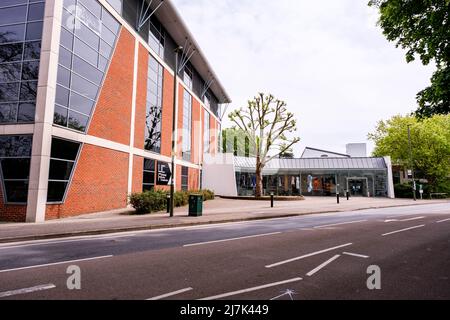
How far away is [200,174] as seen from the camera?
120ft

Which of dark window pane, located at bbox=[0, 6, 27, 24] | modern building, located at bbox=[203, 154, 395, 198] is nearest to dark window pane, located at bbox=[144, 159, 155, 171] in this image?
dark window pane, located at bbox=[0, 6, 27, 24]

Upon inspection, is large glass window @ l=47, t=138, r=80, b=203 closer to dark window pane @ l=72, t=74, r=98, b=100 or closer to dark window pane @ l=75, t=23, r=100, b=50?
dark window pane @ l=72, t=74, r=98, b=100

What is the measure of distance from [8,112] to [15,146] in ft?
6.32

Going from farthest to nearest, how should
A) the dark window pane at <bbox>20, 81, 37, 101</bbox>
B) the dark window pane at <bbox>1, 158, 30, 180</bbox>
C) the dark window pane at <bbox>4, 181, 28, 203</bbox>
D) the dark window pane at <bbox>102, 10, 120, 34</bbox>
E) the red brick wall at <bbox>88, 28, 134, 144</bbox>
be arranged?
the dark window pane at <bbox>102, 10, 120, 34</bbox>
the red brick wall at <bbox>88, 28, 134, 144</bbox>
the dark window pane at <bbox>20, 81, 37, 101</bbox>
the dark window pane at <bbox>1, 158, 30, 180</bbox>
the dark window pane at <bbox>4, 181, 28, 203</bbox>

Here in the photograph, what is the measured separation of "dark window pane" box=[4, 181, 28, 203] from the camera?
12.5 metres

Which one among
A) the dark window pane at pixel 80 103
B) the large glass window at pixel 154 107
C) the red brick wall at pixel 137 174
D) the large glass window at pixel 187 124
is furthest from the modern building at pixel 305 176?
the dark window pane at pixel 80 103

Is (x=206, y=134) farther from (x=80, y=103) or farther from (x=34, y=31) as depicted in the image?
(x=34, y=31)

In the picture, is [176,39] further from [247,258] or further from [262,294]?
[262,294]

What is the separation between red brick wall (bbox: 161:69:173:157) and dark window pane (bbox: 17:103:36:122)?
12.3 m

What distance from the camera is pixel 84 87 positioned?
50.7ft

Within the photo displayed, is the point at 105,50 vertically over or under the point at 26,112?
over

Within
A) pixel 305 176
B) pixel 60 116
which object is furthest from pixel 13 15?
pixel 305 176

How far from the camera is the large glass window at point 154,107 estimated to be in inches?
896
